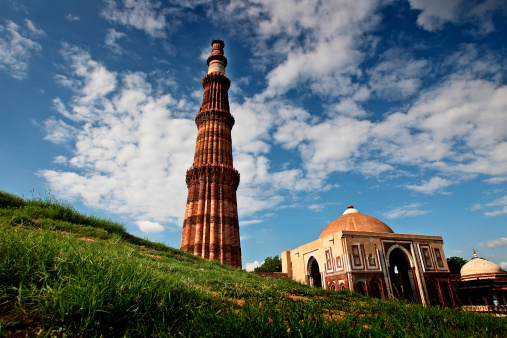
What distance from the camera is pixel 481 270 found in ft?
79.2

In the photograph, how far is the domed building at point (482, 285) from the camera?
21.4 metres

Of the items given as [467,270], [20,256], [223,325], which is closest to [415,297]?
[467,270]

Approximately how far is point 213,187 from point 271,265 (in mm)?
20534

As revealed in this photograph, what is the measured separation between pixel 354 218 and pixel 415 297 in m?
6.65

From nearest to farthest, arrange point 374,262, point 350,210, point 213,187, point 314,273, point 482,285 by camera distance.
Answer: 1. point 374,262
2. point 314,273
3. point 482,285
4. point 213,187
5. point 350,210

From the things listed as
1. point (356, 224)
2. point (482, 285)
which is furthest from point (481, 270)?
point (356, 224)

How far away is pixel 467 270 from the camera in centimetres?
2505

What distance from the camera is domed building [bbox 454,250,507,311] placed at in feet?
70.2

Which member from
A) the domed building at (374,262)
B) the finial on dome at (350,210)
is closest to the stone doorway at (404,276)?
the domed building at (374,262)

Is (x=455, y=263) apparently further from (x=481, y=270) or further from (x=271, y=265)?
(x=271, y=265)

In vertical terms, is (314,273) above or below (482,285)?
above

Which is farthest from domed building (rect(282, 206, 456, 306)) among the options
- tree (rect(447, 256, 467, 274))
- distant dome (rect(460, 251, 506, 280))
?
tree (rect(447, 256, 467, 274))

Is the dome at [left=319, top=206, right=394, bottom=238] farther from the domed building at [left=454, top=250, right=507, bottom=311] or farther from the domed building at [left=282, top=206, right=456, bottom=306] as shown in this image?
the domed building at [left=454, top=250, right=507, bottom=311]

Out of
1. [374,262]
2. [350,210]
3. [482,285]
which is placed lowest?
[482,285]
